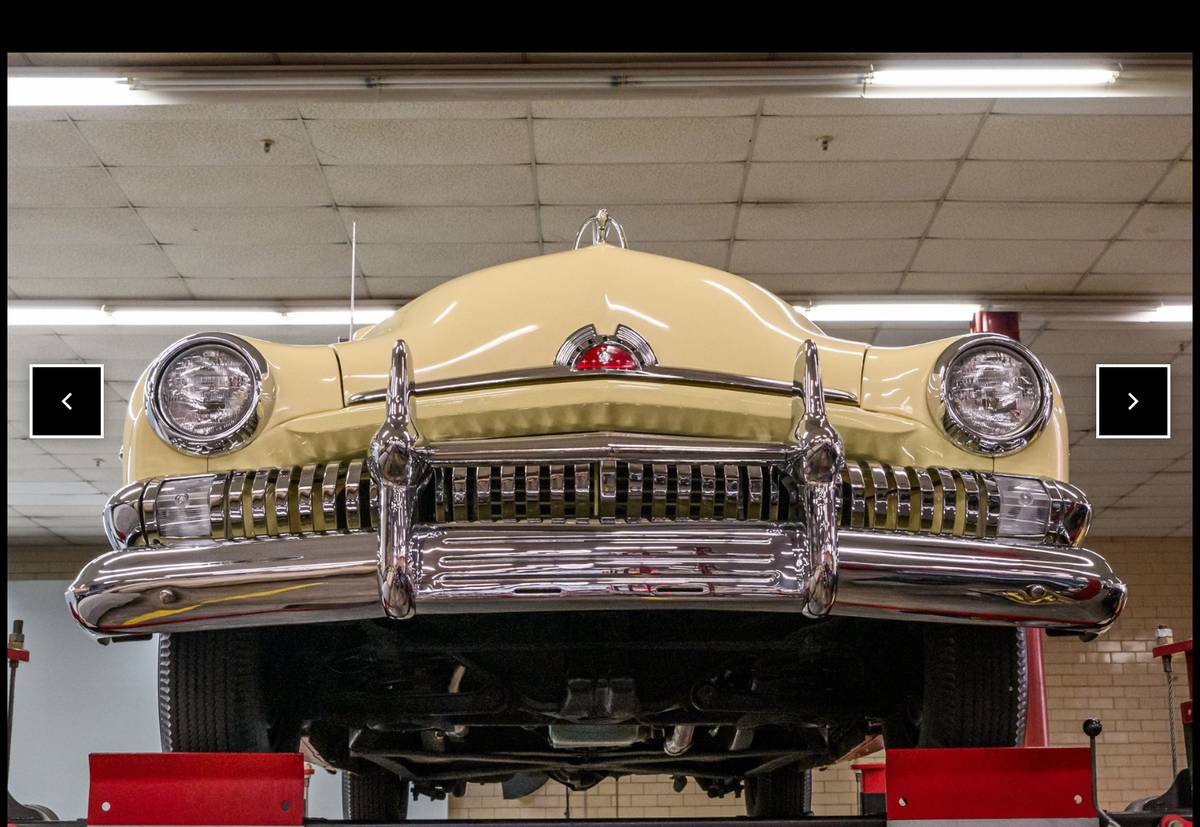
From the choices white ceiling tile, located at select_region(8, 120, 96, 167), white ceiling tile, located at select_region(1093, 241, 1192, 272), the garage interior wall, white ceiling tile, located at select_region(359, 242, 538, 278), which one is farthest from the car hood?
the garage interior wall

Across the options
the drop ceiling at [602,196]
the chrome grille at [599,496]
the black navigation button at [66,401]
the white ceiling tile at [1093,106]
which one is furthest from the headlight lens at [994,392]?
the black navigation button at [66,401]

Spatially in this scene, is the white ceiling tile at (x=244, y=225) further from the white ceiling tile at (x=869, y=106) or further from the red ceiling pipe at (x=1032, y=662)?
the red ceiling pipe at (x=1032, y=662)

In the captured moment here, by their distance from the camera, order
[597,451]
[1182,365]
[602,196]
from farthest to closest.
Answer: [1182,365], [602,196], [597,451]

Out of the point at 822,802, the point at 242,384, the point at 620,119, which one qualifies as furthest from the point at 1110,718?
the point at 242,384

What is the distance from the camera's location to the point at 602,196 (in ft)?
25.9

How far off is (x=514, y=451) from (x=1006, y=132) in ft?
19.0

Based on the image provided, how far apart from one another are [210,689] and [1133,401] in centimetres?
1183

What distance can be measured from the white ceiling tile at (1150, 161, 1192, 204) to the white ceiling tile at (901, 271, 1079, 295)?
4.04 ft

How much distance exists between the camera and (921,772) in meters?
2.04

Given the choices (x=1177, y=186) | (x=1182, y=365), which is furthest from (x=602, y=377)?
(x=1182, y=365)

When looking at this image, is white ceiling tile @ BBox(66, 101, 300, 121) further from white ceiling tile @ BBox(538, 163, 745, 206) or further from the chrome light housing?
the chrome light housing

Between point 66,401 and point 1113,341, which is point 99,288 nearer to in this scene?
point 66,401

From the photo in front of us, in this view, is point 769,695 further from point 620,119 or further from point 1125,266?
point 1125,266

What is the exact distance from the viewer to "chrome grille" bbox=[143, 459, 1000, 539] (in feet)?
6.96
